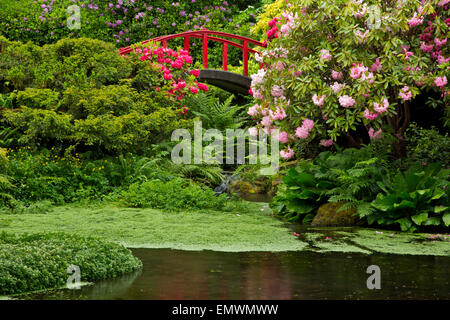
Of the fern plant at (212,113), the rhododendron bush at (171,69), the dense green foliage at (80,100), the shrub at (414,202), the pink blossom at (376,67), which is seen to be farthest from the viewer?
the fern plant at (212,113)

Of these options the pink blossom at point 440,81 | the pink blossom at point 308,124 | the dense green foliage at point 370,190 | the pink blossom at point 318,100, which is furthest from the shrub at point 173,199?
the pink blossom at point 440,81

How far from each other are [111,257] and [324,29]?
16.4ft

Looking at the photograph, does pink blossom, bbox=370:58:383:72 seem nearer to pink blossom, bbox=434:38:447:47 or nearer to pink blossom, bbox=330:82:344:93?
pink blossom, bbox=330:82:344:93

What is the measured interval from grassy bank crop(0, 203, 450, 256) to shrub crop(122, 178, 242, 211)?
1.21 ft

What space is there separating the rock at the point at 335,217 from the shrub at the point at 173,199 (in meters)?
1.74

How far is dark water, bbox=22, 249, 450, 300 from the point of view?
5.16 m

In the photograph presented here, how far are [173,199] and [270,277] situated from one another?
5.05m

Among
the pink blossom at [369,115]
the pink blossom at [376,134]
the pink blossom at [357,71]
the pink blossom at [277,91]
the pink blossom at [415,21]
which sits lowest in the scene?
the pink blossom at [376,134]

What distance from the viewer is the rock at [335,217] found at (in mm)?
9375

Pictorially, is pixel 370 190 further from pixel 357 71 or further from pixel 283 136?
pixel 357 71

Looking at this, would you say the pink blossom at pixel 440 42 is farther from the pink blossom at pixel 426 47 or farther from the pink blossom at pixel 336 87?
the pink blossom at pixel 336 87

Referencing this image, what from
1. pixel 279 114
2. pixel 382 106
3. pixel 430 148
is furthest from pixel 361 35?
pixel 430 148

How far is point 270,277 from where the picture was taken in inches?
229

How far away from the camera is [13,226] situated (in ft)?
28.5
